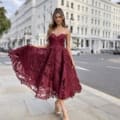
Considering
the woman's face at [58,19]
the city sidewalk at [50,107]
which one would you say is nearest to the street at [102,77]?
the city sidewalk at [50,107]

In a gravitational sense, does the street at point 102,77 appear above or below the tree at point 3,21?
below

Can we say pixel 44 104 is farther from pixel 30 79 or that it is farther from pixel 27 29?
pixel 27 29

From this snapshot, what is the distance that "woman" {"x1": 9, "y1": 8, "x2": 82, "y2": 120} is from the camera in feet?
16.1

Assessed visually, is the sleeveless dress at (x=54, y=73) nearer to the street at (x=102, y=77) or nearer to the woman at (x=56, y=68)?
the woman at (x=56, y=68)

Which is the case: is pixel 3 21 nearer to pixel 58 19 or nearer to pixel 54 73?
pixel 58 19

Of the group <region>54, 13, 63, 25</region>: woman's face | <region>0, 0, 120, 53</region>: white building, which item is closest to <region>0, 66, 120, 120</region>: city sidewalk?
<region>54, 13, 63, 25</region>: woman's face

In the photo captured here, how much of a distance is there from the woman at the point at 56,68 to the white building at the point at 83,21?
72568 millimetres

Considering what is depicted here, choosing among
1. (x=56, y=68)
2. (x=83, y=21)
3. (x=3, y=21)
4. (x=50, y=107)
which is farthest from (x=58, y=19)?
(x=83, y=21)

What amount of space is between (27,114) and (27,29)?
109688 millimetres

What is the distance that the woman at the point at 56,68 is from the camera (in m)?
4.91

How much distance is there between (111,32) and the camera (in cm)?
10481

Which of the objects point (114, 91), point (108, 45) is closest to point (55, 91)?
point (114, 91)

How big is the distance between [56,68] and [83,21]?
86.3 metres

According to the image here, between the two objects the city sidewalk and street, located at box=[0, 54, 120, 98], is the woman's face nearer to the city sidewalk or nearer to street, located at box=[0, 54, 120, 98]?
the city sidewalk
